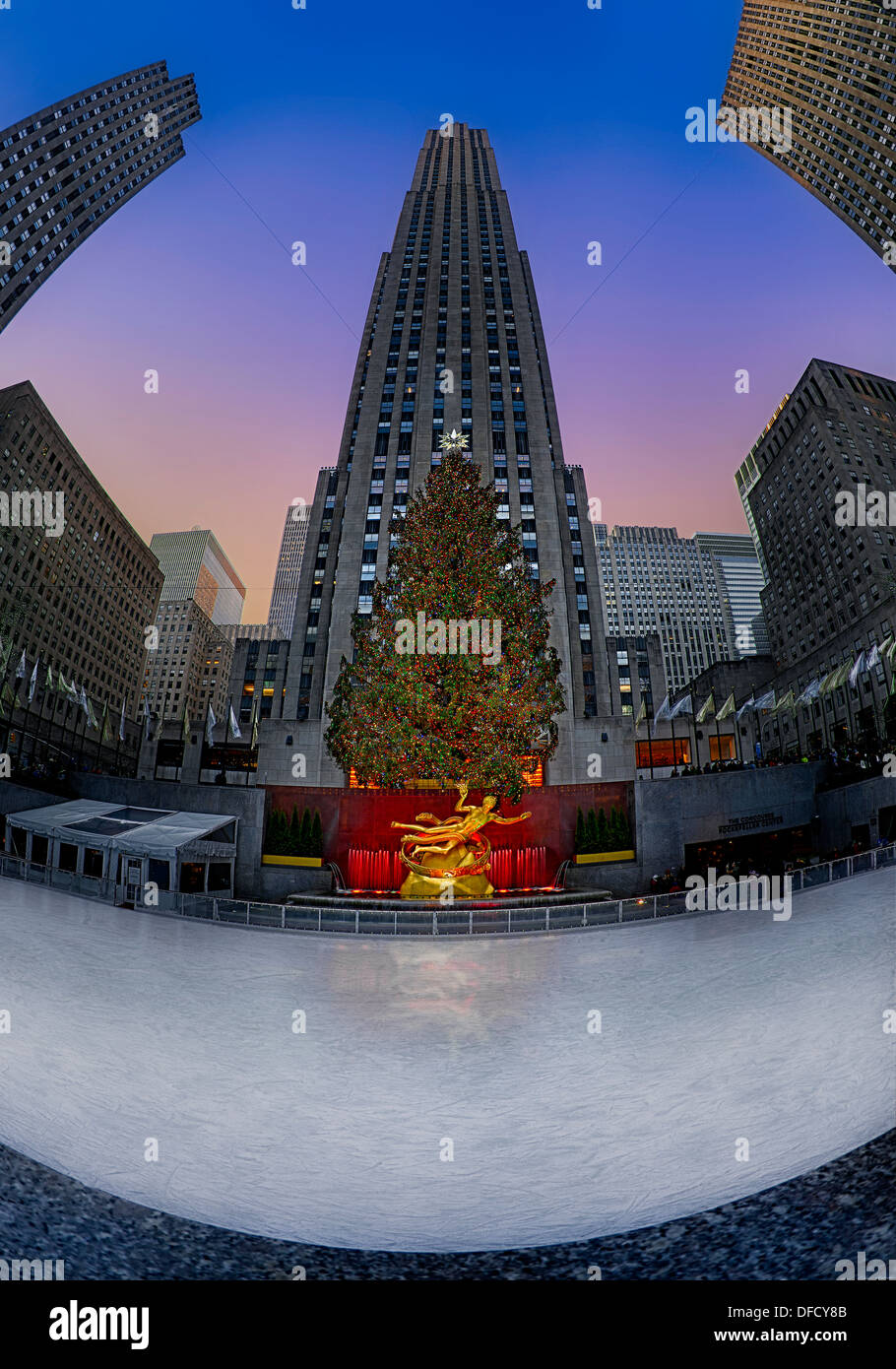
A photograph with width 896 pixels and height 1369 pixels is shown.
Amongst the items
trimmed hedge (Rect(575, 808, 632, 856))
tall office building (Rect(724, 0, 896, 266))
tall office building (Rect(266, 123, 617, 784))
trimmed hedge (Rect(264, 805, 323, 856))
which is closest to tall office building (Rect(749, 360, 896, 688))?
tall office building (Rect(724, 0, 896, 266))

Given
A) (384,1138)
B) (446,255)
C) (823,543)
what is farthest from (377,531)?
(823,543)

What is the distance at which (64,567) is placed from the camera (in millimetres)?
121250

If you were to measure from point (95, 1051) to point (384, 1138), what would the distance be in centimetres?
475

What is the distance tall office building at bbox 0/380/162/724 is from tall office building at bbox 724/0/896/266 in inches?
5494

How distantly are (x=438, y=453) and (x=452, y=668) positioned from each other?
147 feet

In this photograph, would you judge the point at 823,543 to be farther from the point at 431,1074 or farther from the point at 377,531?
the point at 431,1074

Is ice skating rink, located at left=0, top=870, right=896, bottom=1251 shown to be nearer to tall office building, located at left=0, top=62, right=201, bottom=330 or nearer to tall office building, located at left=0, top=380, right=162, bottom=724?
tall office building, located at left=0, top=380, right=162, bottom=724

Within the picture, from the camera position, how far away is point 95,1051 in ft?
30.2

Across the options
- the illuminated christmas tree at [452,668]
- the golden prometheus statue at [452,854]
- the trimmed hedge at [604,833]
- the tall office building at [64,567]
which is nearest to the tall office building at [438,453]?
the trimmed hedge at [604,833]

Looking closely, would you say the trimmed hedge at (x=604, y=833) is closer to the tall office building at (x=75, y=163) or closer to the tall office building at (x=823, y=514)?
the tall office building at (x=823, y=514)

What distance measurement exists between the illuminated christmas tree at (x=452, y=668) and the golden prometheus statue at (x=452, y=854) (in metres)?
1.42

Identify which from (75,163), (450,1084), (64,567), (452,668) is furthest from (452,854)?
(75,163)

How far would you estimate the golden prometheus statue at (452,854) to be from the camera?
87.7 ft

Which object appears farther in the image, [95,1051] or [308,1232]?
[95,1051]
